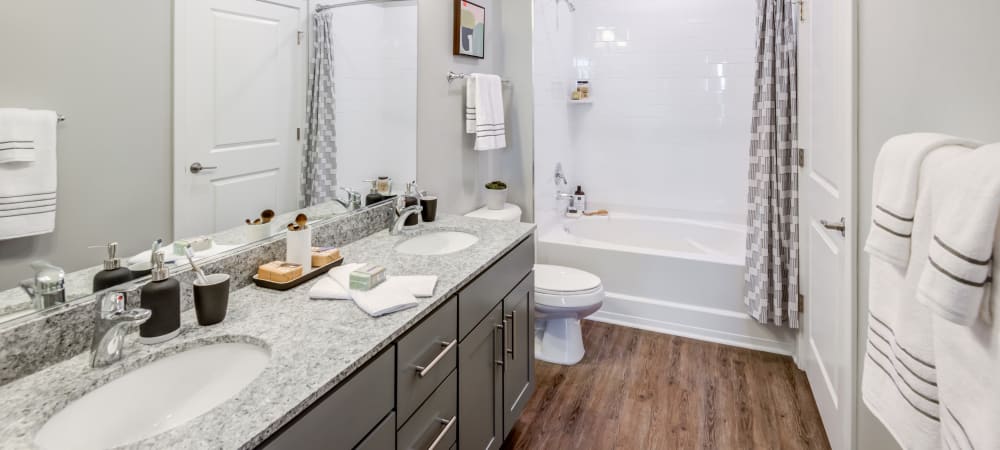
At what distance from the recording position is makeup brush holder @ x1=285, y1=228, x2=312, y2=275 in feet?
4.67

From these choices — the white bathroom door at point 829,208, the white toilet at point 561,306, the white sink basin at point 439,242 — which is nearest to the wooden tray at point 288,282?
the white sink basin at point 439,242

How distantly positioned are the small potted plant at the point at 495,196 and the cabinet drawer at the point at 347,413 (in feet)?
6.05

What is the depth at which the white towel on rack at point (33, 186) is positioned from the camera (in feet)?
2.85

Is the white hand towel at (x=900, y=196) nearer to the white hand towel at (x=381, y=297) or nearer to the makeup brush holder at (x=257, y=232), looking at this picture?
the white hand towel at (x=381, y=297)

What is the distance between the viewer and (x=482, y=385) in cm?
159

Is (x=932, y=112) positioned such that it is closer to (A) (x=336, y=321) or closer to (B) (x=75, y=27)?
(A) (x=336, y=321)

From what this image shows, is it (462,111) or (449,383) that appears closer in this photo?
(449,383)

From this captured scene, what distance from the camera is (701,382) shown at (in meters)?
2.46

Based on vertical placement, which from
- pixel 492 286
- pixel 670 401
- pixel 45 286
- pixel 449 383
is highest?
pixel 45 286

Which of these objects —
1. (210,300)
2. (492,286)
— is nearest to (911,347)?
(492,286)

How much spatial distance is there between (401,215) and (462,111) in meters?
0.89

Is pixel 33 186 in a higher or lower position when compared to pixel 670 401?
higher

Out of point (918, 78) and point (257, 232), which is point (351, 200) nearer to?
point (257, 232)

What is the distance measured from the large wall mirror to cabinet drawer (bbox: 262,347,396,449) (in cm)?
56
